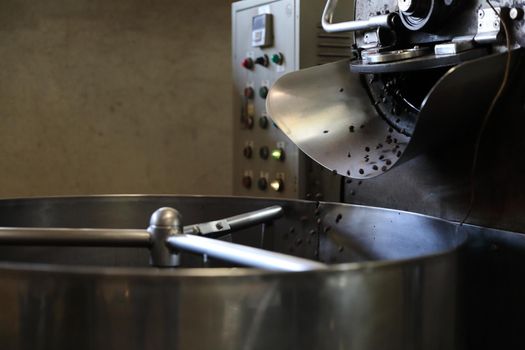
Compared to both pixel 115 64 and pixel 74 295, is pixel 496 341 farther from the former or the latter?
pixel 115 64

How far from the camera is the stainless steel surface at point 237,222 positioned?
1.36 meters

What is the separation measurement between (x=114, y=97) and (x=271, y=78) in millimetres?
1369

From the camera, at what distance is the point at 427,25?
4.63 ft

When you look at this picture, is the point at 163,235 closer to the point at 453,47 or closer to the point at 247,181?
the point at 453,47

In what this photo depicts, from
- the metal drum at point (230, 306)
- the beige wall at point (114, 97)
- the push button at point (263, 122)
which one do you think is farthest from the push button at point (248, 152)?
the metal drum at point (230, 306)

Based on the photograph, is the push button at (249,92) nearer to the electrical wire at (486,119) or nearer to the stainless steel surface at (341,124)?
the stainless steel surface at (341,124)

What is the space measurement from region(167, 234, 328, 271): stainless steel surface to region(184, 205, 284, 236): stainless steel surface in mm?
171

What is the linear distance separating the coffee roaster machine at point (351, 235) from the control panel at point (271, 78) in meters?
0.50

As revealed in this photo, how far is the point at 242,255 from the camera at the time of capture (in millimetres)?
1026

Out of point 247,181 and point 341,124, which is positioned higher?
point 341,124

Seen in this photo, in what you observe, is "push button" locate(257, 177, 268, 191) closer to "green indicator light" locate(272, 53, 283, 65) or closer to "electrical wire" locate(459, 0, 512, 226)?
"green indicator light" locate(272, 53, 283, 65)

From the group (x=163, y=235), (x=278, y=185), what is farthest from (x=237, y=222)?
(x=278, y=185)

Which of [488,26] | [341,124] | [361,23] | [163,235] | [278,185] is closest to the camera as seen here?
[163,235]

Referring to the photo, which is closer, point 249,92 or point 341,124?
point 341,124
